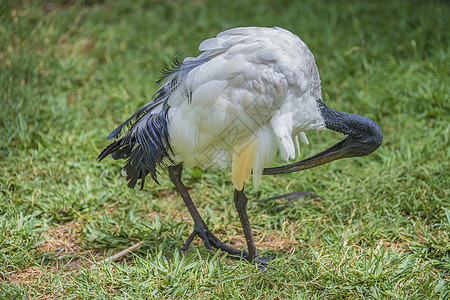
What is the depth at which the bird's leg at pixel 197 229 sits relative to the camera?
139 inches

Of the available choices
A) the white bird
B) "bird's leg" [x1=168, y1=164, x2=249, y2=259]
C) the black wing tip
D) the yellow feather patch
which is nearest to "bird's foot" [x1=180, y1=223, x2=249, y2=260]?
"bird's leg" [x1=168, y1=164, x2=249, y2=259]

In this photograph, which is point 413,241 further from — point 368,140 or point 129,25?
point 129,25

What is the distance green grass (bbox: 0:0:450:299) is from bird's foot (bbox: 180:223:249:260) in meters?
0.07

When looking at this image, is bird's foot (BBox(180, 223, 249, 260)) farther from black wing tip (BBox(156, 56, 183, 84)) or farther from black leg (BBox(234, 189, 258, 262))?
black wing tip (BBox(156, 56, 183, 84))

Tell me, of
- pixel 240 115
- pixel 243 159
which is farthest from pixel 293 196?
pixel 240 115

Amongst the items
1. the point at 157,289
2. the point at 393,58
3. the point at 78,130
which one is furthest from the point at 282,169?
the point at 393,58

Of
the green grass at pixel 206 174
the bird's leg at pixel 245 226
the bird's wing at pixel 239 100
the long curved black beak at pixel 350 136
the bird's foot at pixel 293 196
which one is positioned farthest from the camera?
the bird's foot at pixel 293 196

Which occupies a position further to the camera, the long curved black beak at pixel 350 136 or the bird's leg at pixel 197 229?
the bird's leg at pixel 197 229

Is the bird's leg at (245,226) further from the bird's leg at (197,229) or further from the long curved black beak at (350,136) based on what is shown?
the long curved black beak at (350,136)

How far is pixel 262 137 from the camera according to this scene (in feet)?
10.3

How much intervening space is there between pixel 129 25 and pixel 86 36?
0.56m

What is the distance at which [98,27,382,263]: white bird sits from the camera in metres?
2.99

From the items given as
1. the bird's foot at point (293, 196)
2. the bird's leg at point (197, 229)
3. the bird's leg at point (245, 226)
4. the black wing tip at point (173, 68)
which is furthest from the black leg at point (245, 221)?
the black wing tip at point (173, 68)

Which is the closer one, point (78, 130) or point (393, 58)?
point (78, 130)
